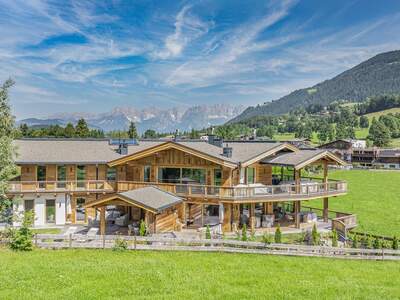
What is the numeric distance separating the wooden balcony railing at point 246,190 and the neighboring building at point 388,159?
73.1 m

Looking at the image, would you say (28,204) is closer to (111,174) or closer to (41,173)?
(41,173)

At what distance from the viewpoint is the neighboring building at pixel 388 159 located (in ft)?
298

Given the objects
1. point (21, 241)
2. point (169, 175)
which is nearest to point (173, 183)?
point (169, 175)

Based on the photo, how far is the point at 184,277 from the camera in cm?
1217

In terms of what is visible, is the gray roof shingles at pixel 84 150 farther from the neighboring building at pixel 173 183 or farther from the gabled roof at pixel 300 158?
the gabled roof at pixel 300 158

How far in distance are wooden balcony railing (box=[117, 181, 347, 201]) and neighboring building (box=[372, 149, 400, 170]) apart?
73.1m

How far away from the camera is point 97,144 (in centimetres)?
3167

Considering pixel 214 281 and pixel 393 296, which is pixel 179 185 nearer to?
pixel 214 281

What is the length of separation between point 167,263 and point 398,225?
69.7 feet

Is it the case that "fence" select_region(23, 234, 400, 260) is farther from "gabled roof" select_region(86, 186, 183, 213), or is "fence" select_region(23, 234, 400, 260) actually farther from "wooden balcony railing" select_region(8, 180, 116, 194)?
"wooden balcony railing" select_region(8, 180, 116, 194)

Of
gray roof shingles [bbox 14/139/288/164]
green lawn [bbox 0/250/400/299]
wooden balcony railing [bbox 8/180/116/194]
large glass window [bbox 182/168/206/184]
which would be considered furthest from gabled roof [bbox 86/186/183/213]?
green lawn [bbox 0/250/400/299]

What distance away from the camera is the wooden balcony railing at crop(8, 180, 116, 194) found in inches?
1054

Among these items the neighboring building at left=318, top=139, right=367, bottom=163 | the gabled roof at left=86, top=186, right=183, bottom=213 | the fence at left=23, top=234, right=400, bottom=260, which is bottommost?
the fence at left=23, top=234, right=400, bottom=260

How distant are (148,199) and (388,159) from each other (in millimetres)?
86489
